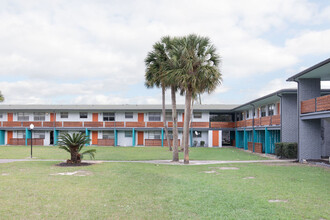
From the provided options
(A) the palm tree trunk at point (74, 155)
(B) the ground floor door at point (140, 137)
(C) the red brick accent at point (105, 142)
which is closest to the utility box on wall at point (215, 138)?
(B) the ground floor door at point (140, 137)

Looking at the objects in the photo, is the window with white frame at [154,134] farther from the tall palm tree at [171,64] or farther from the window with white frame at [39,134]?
the tall palm tree at [171,64]

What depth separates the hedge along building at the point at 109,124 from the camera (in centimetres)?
4228

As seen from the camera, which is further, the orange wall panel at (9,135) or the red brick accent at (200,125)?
the orange wall panel at (9,135)

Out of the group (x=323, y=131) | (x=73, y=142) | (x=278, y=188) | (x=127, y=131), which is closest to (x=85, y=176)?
(x=73, y=142)

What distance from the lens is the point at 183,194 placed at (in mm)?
9516

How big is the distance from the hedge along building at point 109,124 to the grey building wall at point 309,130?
71.0ft

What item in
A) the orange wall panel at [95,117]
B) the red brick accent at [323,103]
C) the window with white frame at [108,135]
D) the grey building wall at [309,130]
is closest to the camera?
the red brick accent at [323,103]

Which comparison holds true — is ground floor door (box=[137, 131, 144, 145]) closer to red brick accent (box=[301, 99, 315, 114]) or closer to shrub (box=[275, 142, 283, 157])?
shrub (box=[275, 142, 283, 157])

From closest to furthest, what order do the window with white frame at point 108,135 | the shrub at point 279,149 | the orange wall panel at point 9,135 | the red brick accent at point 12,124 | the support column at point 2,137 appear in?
the shrub at point 279,149 → the red brick accent at point 12,124 → the window with white frame at point 108,135 → the support column at point 2,137 → the orange wall panel at point 9,135

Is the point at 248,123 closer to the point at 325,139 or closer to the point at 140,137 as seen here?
the point at 325,139

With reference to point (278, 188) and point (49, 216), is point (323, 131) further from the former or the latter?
point (49, 216)

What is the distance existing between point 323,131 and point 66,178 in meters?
19.2

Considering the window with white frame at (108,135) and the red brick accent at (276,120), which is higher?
the red brick accent at (276,120)

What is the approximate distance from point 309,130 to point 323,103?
11.6 feet
